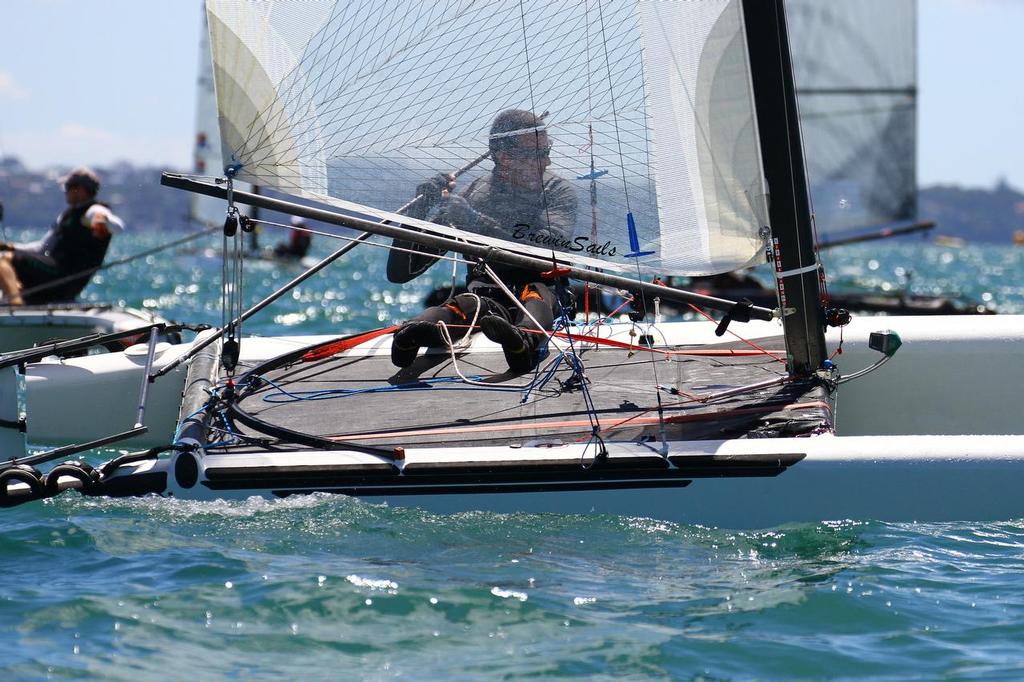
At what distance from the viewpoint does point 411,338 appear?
15.3 feet

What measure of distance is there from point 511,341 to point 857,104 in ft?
32.8

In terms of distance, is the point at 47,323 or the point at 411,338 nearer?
the point at 411,338

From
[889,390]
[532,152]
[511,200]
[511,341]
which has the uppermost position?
[532,152]

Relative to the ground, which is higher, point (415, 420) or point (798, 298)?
point (798, 298)

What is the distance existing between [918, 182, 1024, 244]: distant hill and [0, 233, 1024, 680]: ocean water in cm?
12369

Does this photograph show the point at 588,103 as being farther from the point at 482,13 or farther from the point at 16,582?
the point at 16,582

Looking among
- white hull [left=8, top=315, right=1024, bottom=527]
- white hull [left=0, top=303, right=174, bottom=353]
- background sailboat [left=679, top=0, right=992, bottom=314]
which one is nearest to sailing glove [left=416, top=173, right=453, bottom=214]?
white hull [left=8, top=315, right=1024, bottom=527]

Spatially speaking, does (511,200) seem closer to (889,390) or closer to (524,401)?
(524,401)

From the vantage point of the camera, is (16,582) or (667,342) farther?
(667,342)

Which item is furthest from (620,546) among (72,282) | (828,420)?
(72,282)

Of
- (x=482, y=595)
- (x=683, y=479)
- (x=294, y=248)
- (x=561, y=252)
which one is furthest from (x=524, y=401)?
(x=294, y=248)

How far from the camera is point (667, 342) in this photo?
5340 mm

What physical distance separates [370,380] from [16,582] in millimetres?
1706

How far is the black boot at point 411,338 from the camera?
15.3 feet
